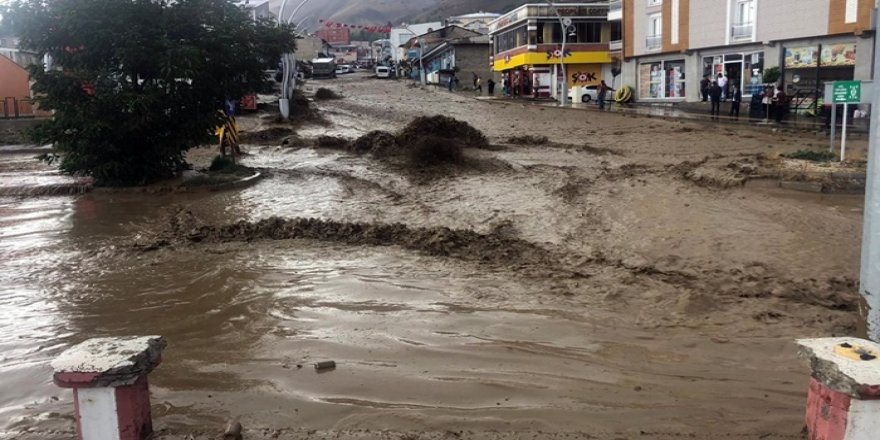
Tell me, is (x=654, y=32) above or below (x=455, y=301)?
above

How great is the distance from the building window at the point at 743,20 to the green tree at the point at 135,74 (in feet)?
89.1

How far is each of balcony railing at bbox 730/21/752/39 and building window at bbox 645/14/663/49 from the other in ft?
22.1

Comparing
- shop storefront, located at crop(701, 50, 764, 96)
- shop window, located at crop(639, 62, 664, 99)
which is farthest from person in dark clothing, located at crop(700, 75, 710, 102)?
shop window, located at crop(639, 62, 664, 99)

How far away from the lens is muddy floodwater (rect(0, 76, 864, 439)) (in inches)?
181

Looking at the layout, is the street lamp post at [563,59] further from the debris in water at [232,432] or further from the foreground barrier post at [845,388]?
the debris in water at [232,432]

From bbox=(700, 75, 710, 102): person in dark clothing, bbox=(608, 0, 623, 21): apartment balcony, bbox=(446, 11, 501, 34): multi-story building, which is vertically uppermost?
bbox=(446, 11, 501, 34): multi-story building

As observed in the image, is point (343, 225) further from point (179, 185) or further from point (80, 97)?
point (80, 97)

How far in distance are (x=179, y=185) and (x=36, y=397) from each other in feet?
37.8

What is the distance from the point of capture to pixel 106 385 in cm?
365

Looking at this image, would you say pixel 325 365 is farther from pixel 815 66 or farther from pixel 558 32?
pixel 558 32

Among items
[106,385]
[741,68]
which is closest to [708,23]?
[741,68]

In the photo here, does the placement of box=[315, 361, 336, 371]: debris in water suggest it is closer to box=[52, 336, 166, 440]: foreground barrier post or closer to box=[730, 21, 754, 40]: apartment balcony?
box=[52, 336, 166, 440]: foreground barrier post

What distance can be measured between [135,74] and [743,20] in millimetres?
30973

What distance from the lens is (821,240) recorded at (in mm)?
9070
